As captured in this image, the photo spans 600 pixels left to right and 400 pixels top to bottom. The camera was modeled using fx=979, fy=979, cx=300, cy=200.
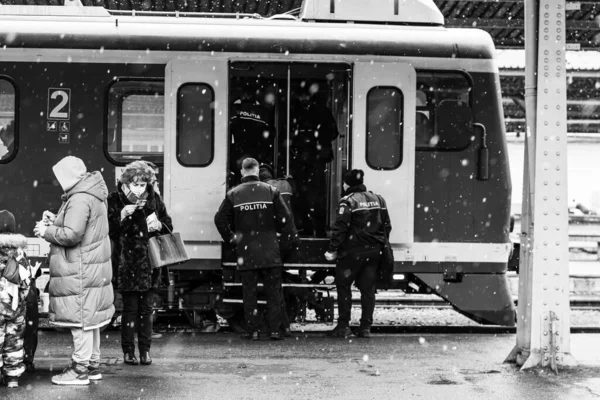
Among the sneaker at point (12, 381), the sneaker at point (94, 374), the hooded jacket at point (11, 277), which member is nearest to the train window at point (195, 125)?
the sneaker at point (94, 374)

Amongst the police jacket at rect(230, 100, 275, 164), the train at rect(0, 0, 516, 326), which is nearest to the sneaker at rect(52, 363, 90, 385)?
the train at rect(0, 0, 516, 326)

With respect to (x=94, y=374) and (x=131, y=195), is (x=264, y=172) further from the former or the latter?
(x=94, y=374)

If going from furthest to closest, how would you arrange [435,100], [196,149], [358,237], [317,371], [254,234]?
[435,100]
[196,149]
[358,237]
[254,234]
[317,371]

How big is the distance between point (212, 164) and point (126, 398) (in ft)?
12.8

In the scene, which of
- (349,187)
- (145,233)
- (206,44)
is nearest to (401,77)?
(349,187)

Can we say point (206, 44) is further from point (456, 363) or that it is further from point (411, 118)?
point (456, 363)

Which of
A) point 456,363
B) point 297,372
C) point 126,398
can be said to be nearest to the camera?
point 126,398

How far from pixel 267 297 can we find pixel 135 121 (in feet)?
8.05

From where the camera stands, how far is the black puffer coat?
8.37 metres

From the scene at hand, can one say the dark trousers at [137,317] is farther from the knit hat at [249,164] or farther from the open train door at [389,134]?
the open train door at [389,134]

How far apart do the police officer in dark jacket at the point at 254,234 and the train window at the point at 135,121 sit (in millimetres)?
1116

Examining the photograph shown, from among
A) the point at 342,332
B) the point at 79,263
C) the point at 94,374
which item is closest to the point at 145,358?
the point at 94,374

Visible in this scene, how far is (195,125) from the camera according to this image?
1067 centimetres

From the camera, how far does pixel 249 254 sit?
33.5ft
